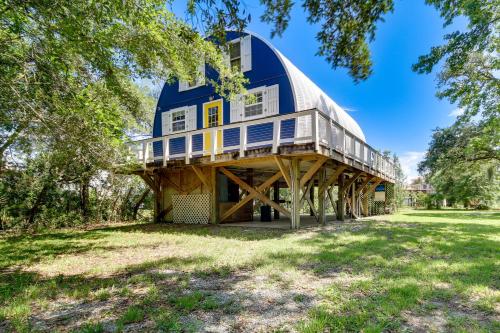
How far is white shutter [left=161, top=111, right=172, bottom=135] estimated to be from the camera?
12.9 metres

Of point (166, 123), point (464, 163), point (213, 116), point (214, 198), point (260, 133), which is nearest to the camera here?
point (260, 133)

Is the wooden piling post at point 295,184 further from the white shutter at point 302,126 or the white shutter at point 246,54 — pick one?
the white shutter at point 246,54

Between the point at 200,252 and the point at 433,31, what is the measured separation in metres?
9.94

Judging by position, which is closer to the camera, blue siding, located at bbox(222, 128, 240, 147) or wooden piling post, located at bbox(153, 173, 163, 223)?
blue siding, located at bbox(222, 128, 240, 147)

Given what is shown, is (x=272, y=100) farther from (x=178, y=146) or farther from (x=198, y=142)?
(x=178, y=146)

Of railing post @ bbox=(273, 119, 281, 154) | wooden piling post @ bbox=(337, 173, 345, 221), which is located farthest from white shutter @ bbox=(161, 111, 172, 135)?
wooden piling post @ bbox=(337, 173, 345, 221)

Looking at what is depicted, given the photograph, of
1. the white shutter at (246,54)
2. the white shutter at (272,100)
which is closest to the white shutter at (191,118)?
the white shutter at (246,54)

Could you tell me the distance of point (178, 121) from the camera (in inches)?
502

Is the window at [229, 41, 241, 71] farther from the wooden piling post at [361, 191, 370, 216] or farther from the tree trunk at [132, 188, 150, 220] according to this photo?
the wooden piling post at [361, 191, 370, 216]

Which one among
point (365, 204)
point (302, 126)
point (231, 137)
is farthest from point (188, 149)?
point (365, 204)

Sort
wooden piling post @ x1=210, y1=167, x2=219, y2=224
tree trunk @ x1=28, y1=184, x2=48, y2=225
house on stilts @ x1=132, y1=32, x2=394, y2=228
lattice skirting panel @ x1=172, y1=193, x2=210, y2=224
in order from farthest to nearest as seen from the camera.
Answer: lattice skirting panel @ x1=172, y1=193, x2=210, y2=224, wooden piling post @ x1=210, y1=167, x2=219, y2=224, tree trunk @ x1=28, y1=184, x2=48, y2=225, house on stilts @ x1=132, y1=32, x2=394, y2=228

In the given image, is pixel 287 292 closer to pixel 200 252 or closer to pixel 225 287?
pixel 225 287

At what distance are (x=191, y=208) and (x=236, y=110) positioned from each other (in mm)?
4223

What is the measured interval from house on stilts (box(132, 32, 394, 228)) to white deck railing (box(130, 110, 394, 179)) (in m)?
0.03
